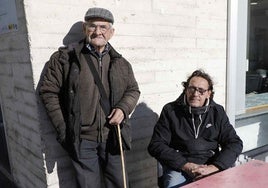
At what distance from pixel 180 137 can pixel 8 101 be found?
1683 mm

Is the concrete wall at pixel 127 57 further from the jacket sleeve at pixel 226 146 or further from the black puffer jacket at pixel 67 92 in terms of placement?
the jacket sleeve at pixel 226 146

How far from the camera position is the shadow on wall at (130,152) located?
2.45 meters

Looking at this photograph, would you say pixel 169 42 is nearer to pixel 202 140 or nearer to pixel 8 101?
pixel 202 140

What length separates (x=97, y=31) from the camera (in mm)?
2195

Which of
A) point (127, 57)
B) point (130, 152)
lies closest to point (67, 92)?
point (127, 57)

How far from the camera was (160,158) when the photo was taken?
2381 millimetres

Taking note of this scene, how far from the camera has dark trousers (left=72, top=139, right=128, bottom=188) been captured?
7.54 feet

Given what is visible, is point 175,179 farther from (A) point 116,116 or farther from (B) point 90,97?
(B) point 90,97

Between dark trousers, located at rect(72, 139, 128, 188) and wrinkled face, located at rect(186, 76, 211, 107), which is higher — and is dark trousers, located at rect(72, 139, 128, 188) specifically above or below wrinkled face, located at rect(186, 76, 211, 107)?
below

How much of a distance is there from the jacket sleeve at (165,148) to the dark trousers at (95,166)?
0.31m

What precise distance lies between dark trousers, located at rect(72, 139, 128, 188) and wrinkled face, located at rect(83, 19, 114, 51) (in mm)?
720

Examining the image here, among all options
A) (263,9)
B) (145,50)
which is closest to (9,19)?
(145,50)

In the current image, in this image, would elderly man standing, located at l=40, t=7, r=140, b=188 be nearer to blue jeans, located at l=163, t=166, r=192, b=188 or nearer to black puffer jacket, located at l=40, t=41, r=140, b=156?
black puffer jacket, located at l=40, t=41, r=140, b=156

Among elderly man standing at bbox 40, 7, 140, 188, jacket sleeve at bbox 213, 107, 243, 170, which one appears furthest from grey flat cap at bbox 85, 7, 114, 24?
jacket sleeve at bbox 213, 107, 243, 170
